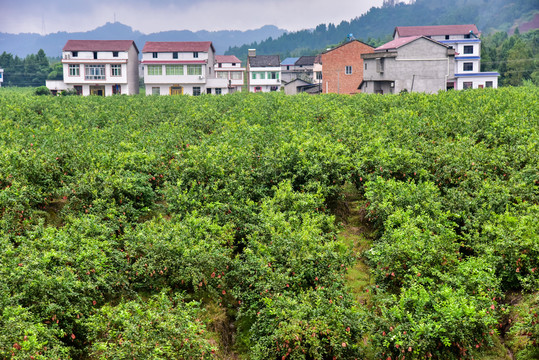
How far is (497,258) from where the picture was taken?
10.7 m

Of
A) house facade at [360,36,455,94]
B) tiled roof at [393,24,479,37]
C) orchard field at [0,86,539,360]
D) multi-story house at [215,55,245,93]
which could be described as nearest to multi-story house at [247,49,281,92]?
multi-story house at [215,55,245,93]

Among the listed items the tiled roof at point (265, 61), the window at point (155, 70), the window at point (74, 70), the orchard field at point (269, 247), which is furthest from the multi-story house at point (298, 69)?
the orchard field at point (269, 247)

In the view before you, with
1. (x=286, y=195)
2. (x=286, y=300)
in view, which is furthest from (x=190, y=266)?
(x=286, y=195)

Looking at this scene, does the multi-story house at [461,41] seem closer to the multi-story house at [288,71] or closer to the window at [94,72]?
the multi-story house at [288,71]

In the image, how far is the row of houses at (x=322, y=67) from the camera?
168 ft

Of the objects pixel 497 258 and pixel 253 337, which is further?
pixel 497 258

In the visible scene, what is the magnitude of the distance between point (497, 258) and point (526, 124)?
27.2ft

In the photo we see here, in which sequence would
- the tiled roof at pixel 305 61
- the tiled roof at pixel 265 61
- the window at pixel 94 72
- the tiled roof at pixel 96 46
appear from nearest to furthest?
the tiled roof at pixel 96 46 < the window at pixel 94 72 < the tiled roof at pixel 265 61 < the tiled roof at pixel 305 61

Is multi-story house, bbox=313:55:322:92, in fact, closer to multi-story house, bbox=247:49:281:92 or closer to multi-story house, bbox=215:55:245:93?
multi-story house, bbox=247:49:281:92

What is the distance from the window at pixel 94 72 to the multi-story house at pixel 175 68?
5.31m

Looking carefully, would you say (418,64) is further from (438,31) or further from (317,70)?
(317,70)

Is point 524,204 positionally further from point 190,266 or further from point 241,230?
point 190,266

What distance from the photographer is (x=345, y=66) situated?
2457 inches

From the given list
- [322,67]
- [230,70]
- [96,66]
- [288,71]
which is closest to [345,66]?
[322,67]
